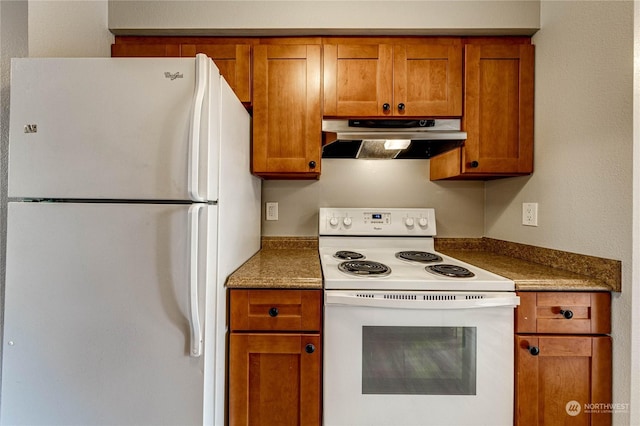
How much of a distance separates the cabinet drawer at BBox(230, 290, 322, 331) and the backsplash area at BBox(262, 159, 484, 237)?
0.82 meters

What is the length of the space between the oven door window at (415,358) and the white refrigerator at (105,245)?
0.67m

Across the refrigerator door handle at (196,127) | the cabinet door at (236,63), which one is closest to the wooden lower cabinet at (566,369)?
the refrigerator door handle at (196,127)

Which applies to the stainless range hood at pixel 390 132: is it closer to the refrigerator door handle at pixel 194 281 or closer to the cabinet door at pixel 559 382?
the refrigerator door handle at pixel 194 281

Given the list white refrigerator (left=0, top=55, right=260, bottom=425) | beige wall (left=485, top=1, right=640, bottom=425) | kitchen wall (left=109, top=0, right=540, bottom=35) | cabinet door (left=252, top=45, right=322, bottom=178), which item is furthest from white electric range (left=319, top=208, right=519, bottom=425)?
kitchen wall (left=109, top=0, right=540, bottom=35)

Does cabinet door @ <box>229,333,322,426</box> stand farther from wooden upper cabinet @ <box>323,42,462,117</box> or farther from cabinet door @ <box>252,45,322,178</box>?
wooden upper cabinet @ <box>323,42,462,117</box>

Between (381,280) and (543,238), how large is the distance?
38.6 inches

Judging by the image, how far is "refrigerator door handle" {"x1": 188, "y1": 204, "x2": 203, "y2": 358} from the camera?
965mm

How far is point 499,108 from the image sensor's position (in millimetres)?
1563

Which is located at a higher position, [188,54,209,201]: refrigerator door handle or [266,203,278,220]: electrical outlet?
[188,54,209,201]: refrigerator door handle

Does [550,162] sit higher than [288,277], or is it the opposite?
[550,162]

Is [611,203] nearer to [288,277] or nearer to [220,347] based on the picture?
[288,277]

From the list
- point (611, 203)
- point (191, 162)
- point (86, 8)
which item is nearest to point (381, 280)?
point (191, 162)

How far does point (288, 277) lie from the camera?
47.3 inches

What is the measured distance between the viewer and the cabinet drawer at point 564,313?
1136 millimetres
